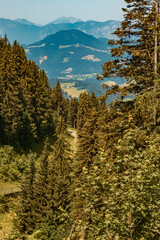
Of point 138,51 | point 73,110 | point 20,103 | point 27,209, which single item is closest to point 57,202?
point 27,209

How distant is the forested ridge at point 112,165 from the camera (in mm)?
5656

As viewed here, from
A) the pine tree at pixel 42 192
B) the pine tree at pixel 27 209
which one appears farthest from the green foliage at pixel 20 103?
the pine tree at pixel 42 192

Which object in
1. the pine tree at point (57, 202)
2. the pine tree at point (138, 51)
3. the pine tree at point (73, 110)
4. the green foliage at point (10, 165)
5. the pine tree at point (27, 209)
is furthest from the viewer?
the pine tree at point (73, 110)

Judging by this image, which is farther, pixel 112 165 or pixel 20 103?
pixel 20 103

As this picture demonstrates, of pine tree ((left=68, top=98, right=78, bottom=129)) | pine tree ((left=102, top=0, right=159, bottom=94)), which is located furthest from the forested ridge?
pine tree ((left=68, top=98, right=78, bottom=129))

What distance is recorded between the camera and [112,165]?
5.90 metres

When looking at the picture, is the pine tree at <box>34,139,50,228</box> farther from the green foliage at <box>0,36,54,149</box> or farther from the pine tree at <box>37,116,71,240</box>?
the green foliage at <box>0,36,54,149</box>

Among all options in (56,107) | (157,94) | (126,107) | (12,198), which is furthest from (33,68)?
(157,94)

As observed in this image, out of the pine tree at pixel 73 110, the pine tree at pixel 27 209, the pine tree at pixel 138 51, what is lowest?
the pine tree at pixel 27 209

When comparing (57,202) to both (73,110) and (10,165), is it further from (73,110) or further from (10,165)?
(73,110)

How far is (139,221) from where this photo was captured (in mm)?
5691

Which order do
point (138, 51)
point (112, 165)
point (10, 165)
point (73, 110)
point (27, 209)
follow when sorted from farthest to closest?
point (73, 110), point (10, 165), point (27, 209), point (138, 51), point (112, 165)

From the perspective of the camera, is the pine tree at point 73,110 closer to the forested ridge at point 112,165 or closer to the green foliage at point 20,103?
the green foliage at point 20,103

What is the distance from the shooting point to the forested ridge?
5.66 meters
